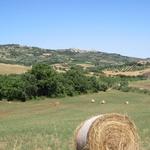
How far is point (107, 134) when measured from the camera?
471 inches

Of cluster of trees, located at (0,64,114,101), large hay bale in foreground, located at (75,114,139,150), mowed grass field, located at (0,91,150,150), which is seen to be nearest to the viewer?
large hay bale in foreground, located at (75,114,139,150)

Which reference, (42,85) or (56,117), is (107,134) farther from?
(42,85)

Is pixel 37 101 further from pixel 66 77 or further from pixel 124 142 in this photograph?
pixel 124 142

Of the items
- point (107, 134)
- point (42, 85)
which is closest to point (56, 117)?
point (42, 85)

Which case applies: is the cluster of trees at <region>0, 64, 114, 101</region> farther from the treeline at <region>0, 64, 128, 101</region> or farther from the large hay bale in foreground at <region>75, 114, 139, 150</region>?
the large hay bale in foreground at <region>75, 114, 139, 150</region>

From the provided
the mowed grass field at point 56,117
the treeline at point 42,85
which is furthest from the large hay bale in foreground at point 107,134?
the treeline at point 42,85

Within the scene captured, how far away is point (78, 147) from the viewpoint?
11766mm

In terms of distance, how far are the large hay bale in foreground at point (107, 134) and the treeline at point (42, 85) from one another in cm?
4482

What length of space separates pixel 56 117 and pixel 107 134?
89.5 feet

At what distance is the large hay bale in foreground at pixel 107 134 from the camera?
11.6 metres

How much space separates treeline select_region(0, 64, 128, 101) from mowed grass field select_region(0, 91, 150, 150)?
1.75 meters

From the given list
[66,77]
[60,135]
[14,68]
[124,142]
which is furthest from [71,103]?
[14,68]

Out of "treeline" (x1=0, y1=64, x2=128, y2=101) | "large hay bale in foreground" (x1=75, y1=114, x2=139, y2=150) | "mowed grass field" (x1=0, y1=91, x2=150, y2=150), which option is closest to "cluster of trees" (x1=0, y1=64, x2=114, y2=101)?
"treeline" (x1=0, y1=64, x2=128, y2=101)

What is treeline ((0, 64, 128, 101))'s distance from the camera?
187ft
